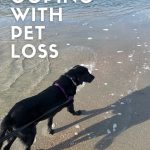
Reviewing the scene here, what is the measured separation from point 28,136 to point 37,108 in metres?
0.39

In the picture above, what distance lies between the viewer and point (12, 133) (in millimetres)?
4887

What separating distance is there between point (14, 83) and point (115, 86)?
6.14 feet

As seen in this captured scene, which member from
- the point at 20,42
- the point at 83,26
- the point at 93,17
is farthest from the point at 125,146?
the point at 93,17

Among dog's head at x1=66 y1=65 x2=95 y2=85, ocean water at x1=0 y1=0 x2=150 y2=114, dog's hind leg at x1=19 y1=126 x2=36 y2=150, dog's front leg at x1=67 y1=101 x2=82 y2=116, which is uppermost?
dog's head at x1=66 y1=65 x2=95 y2=85

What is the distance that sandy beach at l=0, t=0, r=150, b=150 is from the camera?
6.02m

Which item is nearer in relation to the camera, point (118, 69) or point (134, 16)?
point (118, 69)

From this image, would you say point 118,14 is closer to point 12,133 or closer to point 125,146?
point 125,146

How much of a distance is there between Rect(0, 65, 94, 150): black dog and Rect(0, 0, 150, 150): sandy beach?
383mm

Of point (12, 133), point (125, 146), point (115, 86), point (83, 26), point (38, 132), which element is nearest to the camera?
point (12, 133)

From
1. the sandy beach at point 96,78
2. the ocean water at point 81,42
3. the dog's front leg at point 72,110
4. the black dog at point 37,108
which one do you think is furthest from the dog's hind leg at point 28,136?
the ocean water at point 81,42

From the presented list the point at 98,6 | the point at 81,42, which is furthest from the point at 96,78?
the point at 98,6

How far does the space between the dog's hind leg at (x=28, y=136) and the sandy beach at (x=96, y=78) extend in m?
0.35

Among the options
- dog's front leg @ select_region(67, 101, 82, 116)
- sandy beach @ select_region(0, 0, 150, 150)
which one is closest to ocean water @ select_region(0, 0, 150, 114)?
sandy beach @ select_region(0, 0, 150, 150)

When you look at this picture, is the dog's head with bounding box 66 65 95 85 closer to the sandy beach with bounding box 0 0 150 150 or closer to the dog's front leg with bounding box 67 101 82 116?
the dog's front leg with bounding box 67 101 82 116
